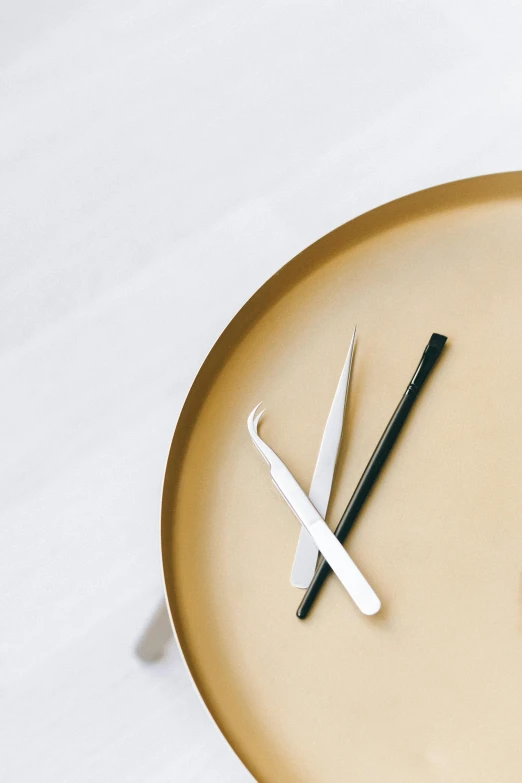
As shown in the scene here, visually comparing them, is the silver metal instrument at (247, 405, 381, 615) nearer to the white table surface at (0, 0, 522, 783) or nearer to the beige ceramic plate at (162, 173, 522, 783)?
the beige ceramic plate at (162, 173, 522, 783)

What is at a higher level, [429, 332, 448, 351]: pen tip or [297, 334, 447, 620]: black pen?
[429, 332, 448, 351]: pen tip

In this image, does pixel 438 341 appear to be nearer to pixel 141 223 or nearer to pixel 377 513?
pixel 377 513

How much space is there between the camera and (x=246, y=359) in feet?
1.29

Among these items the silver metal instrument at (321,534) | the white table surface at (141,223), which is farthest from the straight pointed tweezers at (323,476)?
the white table surface at (141,223)

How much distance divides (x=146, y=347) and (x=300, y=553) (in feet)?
0.66

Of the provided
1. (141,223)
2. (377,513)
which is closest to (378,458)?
(377,513)

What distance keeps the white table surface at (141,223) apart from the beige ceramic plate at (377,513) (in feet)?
0.29

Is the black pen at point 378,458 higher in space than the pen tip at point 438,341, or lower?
lower

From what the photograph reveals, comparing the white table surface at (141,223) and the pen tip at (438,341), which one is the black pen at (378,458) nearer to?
the pen tip at (438,341)

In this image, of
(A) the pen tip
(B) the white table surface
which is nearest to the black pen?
(A) the pen tip

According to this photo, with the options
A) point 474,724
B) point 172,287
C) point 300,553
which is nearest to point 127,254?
point 172,287

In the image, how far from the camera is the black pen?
1.14ft

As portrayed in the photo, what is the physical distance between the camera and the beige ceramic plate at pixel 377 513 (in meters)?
0.33

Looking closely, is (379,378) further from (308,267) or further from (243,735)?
(243,735)
